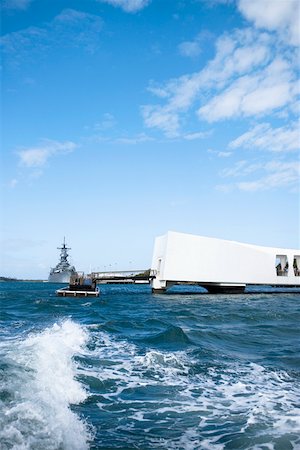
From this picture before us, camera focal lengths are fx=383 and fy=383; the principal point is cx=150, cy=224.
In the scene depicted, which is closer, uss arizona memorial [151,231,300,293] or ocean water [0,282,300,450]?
ocean water [0,282,300,450]

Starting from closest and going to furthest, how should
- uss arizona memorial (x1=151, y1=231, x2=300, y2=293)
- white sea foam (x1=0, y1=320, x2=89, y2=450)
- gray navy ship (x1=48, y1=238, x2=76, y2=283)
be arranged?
1. white sea foam (x1=0, y1=320, x2=89, y2=450)
2. uss arizona memorial (x1=151, y1=231, x2=300, y2=293)
3. gray navy ship (x1=48, y1=238, x2=76, y2=283)

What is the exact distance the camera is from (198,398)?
682 cm

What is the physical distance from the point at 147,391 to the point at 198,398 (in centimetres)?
100

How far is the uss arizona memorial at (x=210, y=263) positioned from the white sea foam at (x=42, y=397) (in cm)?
3168

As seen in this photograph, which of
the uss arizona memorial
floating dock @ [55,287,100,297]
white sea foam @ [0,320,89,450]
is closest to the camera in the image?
white sea foam @ [0,320,89,450]

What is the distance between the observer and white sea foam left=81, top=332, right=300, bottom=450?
17.6 ft

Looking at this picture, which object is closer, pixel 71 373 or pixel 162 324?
pixel 71 373

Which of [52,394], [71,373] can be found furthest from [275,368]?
[52,394]

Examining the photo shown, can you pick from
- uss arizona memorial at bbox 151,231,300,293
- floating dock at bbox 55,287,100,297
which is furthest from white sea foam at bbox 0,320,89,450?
uss arizona memorial at bbox 151,231,300,293

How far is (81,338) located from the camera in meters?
11.9

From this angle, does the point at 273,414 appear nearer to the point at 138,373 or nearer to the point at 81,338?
the point at 138,373

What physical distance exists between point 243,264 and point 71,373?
38585 millimetres

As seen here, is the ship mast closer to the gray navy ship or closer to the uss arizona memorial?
the gray navy ship

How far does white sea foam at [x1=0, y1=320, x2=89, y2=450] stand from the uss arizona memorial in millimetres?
31676
